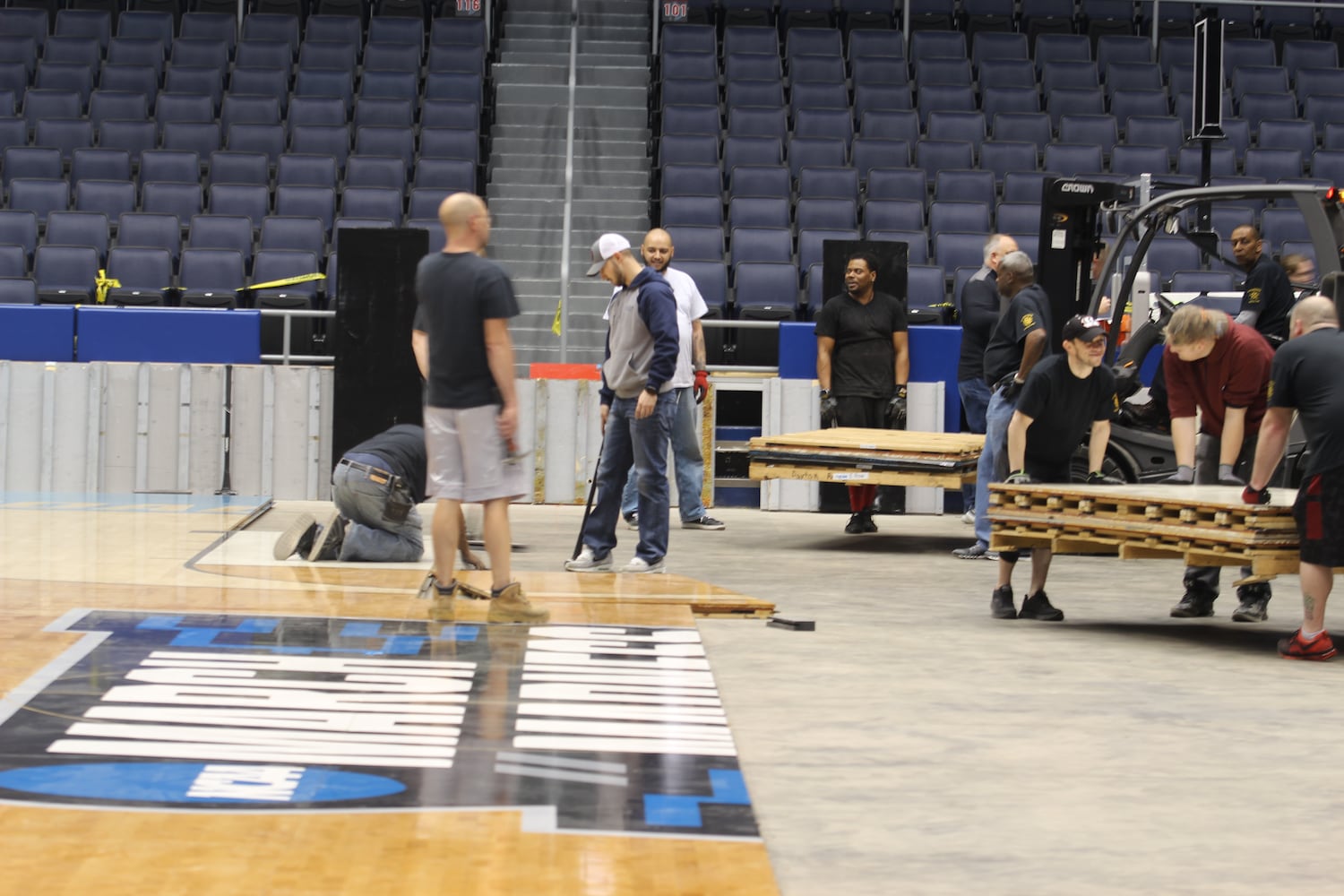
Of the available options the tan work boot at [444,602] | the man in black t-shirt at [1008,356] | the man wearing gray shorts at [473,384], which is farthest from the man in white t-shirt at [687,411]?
the man wearing gray shorts at [473,384]

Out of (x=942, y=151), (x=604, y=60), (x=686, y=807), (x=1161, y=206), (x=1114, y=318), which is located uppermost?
(x=604, y=60)

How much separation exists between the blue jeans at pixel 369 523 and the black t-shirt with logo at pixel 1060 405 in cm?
326

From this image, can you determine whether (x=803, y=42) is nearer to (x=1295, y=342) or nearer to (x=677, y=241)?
(x=677, y=241)

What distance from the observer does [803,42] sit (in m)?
20.0

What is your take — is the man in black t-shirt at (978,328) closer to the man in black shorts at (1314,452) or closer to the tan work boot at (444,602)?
the man in black shorts at (1314,452)

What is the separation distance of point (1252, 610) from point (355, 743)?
500 cm

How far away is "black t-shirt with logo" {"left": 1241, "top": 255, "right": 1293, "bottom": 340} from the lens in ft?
33.5

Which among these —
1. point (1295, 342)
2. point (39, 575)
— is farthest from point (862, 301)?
point (39, 575)

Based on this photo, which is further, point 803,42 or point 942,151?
point 803,42

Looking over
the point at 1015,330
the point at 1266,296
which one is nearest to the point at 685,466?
the point at 1015,330

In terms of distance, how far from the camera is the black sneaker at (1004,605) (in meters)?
7.98

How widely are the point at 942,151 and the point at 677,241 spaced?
12.2 feet

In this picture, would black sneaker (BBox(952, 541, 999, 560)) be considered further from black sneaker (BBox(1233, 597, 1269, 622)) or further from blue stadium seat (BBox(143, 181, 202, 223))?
blue stadium seat (BBox(143, 181, 202, 223))

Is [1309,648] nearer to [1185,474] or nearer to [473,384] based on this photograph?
[1185,474]
